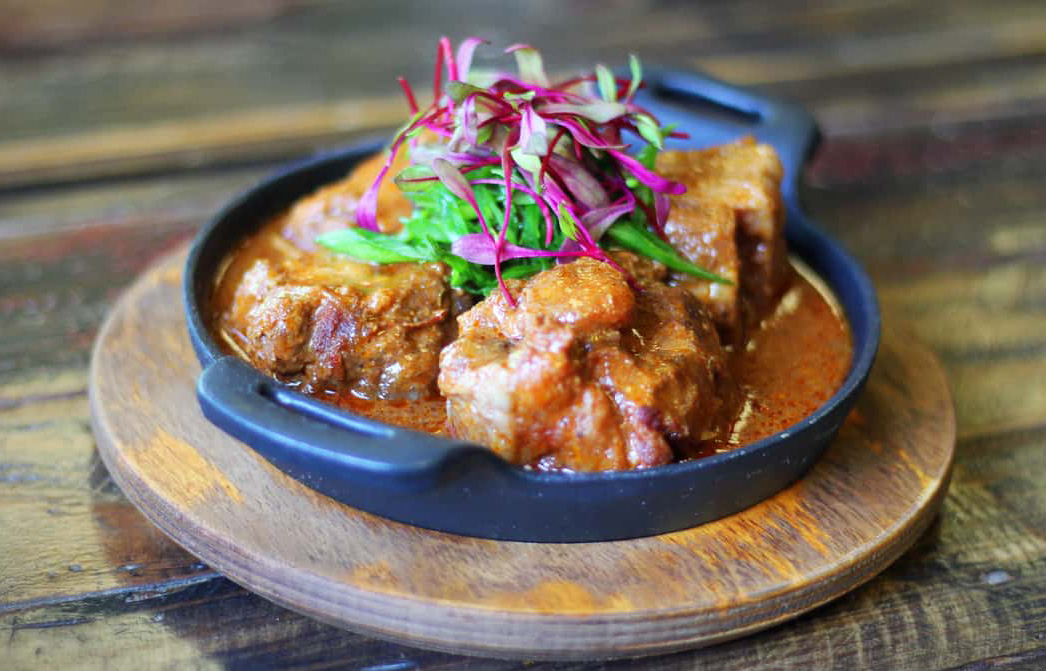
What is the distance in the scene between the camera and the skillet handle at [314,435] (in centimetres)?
183

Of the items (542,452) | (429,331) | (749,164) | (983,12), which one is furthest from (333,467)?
(983,12)

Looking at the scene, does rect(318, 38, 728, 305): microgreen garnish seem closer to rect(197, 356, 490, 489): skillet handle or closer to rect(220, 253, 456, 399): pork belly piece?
rect(220, 253, 456, 399): pork belly piece

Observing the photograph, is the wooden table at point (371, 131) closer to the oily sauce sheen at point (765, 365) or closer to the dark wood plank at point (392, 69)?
the dark wood plank at point (392, 69)

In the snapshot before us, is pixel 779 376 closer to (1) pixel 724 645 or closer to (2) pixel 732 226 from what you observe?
(2) pixel 732 226

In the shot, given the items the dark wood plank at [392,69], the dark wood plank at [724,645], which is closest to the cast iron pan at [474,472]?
the dark wood plank at [724,645]

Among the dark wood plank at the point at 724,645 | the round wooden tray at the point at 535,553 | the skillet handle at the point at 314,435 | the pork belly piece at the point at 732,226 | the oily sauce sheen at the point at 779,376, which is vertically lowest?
the dark wood plank at the point at 724,645

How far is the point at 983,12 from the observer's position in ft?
17.9

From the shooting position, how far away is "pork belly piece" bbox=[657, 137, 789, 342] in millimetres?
2506

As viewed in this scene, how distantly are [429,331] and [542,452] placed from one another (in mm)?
486

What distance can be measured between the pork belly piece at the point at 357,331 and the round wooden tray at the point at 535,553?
0.25 meters

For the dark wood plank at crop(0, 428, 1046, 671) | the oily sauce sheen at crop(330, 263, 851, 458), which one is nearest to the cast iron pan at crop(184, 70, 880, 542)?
the oily sauce sheen at crop(330, 263, 851, 458)

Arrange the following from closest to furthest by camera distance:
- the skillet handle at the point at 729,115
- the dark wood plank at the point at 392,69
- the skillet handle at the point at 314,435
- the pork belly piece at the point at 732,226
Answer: the skillet handle at the point at 314,435, the pork belly piece at the point at 732,226, the skillet handle at the point at 729,115, the dark wood plank at the point at 392,69

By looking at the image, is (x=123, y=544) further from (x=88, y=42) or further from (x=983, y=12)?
(x=983, y=12)

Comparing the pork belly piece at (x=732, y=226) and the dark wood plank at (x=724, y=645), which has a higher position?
the pork belly piece at (x=732, y=226)
